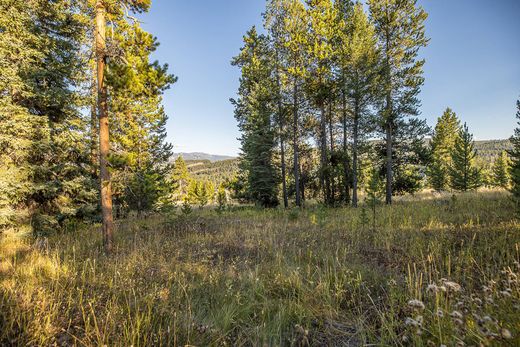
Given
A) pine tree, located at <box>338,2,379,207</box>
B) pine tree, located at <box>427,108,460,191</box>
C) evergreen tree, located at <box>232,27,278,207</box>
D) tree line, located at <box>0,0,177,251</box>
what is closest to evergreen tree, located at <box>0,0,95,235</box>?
tree line, located at <box>0,0,177,251</box>

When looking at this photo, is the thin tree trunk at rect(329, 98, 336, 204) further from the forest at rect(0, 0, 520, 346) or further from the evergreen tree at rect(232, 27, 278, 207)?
the evergreen tree at rect(232, 27, 278, 207)

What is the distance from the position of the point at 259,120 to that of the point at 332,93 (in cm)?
583

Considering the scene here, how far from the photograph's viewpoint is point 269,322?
272cm

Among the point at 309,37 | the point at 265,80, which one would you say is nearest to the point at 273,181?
the point at 265,80

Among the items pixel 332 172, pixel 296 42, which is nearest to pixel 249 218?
pixel 332 172

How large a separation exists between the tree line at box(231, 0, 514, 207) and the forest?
0.13 meters

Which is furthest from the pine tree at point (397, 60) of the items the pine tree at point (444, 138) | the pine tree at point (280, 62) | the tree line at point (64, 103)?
the pine tree at point (444, 138)

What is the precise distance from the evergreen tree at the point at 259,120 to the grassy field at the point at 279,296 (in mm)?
11737

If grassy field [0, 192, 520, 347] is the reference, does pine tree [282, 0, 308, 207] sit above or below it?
above

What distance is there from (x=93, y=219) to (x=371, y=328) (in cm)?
1156

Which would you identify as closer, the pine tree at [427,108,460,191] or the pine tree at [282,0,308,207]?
the pine tree at [282,0,308,207]

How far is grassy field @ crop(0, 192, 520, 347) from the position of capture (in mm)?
2100

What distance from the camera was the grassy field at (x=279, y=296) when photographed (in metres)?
2.10

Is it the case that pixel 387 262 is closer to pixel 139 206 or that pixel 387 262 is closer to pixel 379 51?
pixel 139 206
